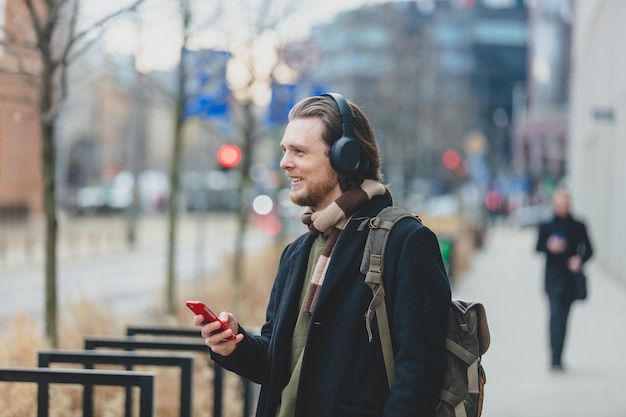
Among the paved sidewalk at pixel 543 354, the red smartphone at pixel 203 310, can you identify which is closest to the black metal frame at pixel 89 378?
the red smartphone at pixel 203 310

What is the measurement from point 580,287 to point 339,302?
7.89 m

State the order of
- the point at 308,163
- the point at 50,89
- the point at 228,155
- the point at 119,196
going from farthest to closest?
1. the point at 119,196
2. the point at 228,155
3. the point at 50,89
4. the point at 308,163

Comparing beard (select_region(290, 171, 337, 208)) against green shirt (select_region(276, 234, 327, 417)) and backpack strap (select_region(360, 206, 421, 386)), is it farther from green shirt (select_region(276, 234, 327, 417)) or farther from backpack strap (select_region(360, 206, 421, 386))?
backpack strap (select_region(360, 206, 421, 386))

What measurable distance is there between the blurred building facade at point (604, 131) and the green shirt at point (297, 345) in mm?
18399

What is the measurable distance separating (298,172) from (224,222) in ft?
168

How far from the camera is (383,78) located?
1238 inches

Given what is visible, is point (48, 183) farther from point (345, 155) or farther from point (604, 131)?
point (604, 131)

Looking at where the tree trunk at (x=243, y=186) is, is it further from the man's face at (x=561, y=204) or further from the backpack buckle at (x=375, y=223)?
the backpack buckle at (x=375, y=223)

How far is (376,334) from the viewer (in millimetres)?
3230

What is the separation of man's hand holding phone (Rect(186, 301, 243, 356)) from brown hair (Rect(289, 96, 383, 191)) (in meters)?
0.58

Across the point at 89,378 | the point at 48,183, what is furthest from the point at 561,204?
the point at 89,378

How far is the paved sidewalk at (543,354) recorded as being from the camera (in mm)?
8898

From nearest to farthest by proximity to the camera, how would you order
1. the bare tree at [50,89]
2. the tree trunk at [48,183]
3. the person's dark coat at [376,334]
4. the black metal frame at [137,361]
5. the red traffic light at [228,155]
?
the person's dark coat at [376,334] → the black metal frame at [137,361] → the bare tree at [50,89] → the tree trunk at [48,183] → the red traffic light at [228,155]

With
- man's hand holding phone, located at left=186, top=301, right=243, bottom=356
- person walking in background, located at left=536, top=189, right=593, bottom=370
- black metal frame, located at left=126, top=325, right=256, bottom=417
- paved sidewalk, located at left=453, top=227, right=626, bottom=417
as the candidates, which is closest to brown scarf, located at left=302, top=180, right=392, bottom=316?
man's hand holding phone, located at left=186, top=301, right=243, bottom=356
